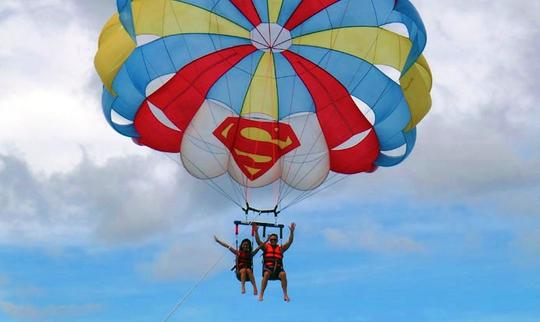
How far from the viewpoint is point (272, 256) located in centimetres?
1962

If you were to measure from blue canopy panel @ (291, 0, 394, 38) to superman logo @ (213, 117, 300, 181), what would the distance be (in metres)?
2.11

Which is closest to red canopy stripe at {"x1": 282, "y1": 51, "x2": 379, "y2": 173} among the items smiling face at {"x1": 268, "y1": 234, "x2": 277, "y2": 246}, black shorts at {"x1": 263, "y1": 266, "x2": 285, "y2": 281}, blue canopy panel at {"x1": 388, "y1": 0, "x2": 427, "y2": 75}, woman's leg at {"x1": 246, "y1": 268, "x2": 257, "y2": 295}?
blue canopy panel at {"x1": 388, "y1": 0, "x2": 427, "y2": 75}

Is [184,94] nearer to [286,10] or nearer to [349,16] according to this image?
[286,10]

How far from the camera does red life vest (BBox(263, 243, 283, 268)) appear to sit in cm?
1961

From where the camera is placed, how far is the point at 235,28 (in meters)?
20.6

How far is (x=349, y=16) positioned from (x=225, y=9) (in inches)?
97.5

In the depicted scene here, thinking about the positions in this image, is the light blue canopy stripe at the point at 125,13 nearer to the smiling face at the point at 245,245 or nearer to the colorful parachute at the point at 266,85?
the colorful parachute at the point at 266,85

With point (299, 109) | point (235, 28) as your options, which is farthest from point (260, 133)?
point (235, 28)

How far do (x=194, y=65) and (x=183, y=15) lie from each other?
114cm

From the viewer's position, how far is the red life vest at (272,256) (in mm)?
19609

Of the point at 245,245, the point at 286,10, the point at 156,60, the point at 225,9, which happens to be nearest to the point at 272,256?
the point at 245,245

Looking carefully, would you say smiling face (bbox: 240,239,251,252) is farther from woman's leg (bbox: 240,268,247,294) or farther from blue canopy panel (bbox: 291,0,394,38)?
blue canopy panel (bbox: 291,0,394,38)

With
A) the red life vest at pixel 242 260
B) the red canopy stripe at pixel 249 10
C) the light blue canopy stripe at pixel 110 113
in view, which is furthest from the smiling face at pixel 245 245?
the red canopy stripe at pixel 249 10

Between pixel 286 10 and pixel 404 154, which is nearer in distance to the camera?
pixel 286 10
